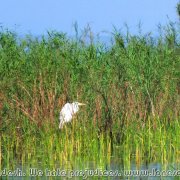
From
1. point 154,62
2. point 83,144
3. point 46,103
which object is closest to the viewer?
point 83,144

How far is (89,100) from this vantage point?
470 inches

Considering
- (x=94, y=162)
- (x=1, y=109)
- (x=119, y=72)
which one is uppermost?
(x=119, y=72)

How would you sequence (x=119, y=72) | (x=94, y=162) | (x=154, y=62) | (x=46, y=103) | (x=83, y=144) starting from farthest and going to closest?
(x=154, y=62), (x=119, y=72), (x=46, y=103), (x=83, y=144), (x=94, y=162)

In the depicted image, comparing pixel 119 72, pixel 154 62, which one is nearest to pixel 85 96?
pixel 119 72

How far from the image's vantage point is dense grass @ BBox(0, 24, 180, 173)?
32.5ft

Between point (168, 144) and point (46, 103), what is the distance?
5.79 ft

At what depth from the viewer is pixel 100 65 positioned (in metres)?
13.0

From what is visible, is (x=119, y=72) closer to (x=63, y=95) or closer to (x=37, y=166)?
(x=63, y=95)

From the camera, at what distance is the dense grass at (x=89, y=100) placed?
32.5ft

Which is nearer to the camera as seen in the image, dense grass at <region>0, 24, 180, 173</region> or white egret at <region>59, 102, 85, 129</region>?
dense grass at <region>0, 24, 180, 173</region>

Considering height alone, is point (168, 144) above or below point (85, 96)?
below

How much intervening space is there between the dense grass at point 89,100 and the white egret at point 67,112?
0.13m

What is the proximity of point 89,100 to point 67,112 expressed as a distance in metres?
1.28

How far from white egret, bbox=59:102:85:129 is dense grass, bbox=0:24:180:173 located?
127 mm
